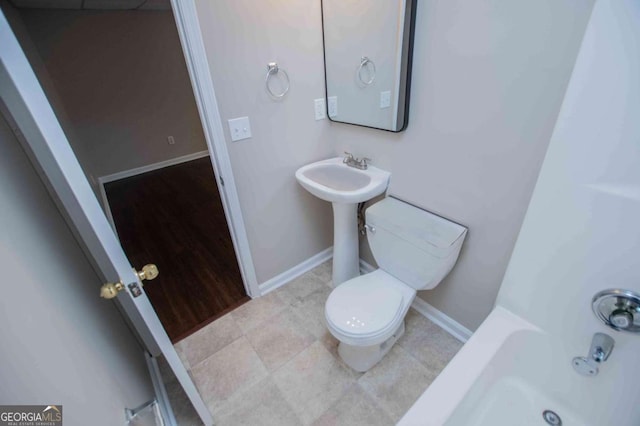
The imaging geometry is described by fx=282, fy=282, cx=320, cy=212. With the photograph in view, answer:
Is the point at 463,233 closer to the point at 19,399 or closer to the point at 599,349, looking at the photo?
the point at 599,349

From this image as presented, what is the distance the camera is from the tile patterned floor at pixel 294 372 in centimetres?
132

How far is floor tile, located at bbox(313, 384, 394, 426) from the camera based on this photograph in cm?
126

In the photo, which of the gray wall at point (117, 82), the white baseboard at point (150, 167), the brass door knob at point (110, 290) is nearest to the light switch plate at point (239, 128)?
the brass door knob at point (110, 290)

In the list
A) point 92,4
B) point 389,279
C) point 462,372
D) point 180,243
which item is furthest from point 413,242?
point 92,4

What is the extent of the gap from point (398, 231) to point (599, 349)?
2.65 feet

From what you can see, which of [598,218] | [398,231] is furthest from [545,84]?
[398,231]

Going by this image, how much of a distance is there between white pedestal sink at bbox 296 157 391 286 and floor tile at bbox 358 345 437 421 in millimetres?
590

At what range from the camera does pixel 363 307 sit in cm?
135

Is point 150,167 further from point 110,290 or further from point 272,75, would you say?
point 110,290

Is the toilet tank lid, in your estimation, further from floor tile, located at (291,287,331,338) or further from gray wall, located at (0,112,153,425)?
gray wall, located at (0,112,153,425)

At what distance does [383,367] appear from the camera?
1485 mm

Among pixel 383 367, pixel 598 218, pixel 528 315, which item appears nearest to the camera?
pixel 598 218

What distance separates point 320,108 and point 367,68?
395 millimetres

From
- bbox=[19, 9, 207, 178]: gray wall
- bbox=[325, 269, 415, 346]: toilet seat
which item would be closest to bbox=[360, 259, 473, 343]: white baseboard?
bbox=[325, 269, 415, 346]: toilet seat
